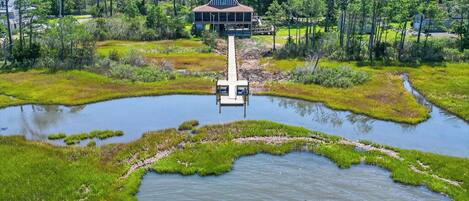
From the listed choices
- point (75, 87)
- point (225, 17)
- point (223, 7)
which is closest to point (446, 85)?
point (75, 87)

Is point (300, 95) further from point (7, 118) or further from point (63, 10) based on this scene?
point (63, 10)

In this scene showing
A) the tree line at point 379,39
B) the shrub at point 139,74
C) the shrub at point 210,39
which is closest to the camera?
the shrub at point 139,74

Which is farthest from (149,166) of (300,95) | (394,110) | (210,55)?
(210,55)

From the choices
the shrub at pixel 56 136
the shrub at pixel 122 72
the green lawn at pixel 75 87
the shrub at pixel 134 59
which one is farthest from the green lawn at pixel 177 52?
the shrub at pixel 56 136

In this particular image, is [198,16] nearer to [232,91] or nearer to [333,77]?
[333,77]

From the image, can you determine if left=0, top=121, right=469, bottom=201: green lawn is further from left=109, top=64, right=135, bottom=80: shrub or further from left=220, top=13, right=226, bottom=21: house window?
left=220, top=13, right=226, bottom=21: house window

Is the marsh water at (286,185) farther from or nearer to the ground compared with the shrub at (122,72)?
nearer to the ground

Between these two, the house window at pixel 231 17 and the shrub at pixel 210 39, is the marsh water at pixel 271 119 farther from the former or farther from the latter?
the house window at pixel 231 17
